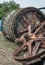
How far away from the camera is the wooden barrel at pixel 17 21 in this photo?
5.59 m

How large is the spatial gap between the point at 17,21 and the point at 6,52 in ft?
2.83

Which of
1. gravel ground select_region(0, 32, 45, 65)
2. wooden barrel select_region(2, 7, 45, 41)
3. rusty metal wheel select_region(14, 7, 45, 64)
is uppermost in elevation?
rusty metal wheel select_region(14, 7, 45, 64)

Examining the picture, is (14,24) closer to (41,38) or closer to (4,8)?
(41,38)

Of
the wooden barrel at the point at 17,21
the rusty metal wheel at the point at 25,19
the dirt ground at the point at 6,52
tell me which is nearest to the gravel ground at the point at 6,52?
the dirt ground at the point at 6,52

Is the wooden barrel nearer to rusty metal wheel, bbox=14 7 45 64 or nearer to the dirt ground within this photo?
the dirt ground

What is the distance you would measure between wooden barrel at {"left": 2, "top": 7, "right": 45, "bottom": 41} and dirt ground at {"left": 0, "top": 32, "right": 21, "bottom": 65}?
0.20m

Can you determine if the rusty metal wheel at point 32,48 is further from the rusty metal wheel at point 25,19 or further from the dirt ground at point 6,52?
the rusty metal wheel at point 25,19

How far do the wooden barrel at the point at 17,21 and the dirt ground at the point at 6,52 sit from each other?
0.20 m

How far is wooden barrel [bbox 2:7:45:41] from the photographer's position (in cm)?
559

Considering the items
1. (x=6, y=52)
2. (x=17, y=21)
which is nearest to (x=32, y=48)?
(x=6, y=52)

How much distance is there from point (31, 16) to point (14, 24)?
1.76ft

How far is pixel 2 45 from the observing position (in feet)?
19.0

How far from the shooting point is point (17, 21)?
5.68 metres

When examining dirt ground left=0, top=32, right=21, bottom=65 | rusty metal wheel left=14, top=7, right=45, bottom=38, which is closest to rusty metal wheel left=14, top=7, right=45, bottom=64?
dirt ground left=0, top=32, right=21, bottom=65
